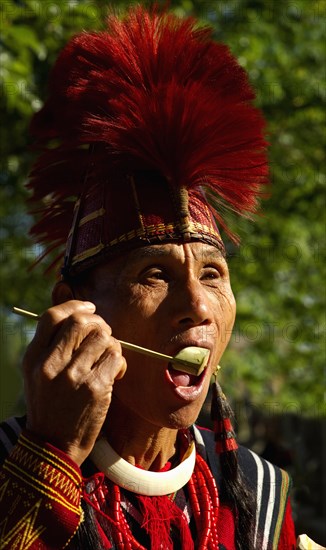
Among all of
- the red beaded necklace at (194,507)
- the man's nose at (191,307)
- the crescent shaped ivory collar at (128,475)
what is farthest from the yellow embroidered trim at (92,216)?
the red beaded necklace at (194,507)

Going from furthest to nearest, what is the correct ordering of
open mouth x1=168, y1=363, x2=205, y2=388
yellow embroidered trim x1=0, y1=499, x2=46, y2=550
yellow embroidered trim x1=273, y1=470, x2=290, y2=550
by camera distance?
yellow embroidered trim x1=273, y1=470, x2=290, y2=550 < open mouth x1=168, y1=363, x2=205, y2=388 < yellow embroidered trim x1=0, y1=499, x2=46, y2=550

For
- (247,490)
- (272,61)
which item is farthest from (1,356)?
(247,490)

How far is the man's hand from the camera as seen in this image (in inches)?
73.9

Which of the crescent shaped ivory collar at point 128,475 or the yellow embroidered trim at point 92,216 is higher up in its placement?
the yellow embroidered trim at point 92,216

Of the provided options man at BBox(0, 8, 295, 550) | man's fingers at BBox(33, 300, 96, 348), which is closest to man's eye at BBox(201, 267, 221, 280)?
man at BBox(0, 8, 295, 550)

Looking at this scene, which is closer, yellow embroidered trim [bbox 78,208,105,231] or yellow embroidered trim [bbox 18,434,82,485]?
yellow embroidered trim [bbox 18,434,82,485]

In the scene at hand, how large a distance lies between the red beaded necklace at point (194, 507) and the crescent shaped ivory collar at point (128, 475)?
1.3 inches

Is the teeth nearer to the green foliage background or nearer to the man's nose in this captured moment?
the man's nose

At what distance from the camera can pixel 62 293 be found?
2.34 m

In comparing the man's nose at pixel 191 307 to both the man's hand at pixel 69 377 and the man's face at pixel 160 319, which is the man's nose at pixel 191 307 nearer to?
the man's face at pixel 160 319

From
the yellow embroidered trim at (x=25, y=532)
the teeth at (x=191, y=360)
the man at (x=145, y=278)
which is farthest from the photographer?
the teeth at (x=191, y=360)

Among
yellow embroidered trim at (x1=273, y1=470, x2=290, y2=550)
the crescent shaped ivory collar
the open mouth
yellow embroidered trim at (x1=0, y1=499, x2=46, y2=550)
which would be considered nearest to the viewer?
yellow embroidered trim at (x1=0, y1=499, x2=46, y2=550)

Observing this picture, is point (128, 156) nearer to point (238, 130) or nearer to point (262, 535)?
point (238, 130)

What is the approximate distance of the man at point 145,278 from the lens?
1.93m
